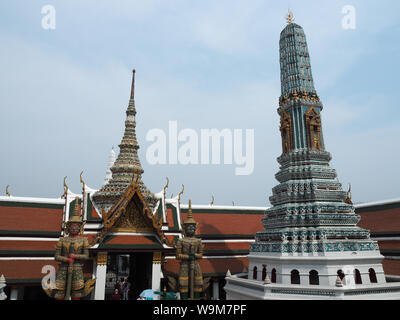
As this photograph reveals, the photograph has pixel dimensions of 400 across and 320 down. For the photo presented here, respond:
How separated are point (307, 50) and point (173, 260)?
47.8ft

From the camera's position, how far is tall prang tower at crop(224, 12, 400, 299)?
11.8 metres

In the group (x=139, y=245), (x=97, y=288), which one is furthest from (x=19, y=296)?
(x=139, y=245)

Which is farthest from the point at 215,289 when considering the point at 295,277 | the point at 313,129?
the point at 313,129

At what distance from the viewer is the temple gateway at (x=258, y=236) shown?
12.1m

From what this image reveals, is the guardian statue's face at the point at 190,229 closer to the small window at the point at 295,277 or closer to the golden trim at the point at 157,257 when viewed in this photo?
the golden trim at the point at 157,257

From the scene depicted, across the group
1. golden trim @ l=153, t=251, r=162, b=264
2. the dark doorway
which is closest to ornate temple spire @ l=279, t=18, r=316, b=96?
golden trim @ l=153, t=251, r=162, b=264

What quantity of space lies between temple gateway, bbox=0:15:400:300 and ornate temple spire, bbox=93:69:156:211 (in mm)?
66

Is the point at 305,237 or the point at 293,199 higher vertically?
the point at 293,199

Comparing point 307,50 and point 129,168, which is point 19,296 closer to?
point 129,168

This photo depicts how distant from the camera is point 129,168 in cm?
1805

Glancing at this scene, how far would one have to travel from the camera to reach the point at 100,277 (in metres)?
13.5

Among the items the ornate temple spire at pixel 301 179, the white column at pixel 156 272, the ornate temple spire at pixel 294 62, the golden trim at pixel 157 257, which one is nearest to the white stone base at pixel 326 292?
the ornate temple spire at pixel 301 179
